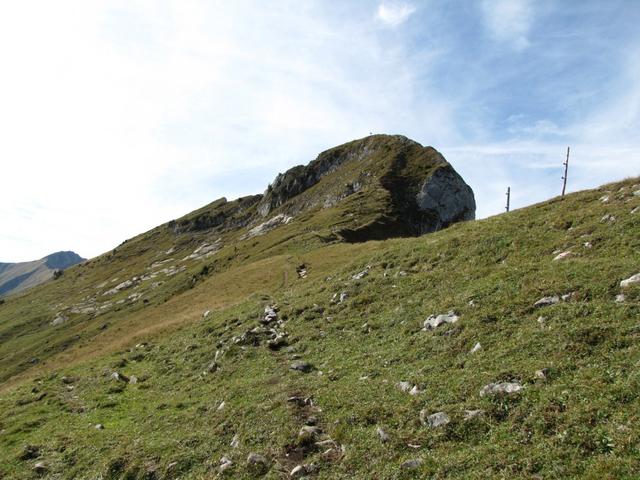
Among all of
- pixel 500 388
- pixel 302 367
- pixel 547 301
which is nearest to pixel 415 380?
pixel 500 388

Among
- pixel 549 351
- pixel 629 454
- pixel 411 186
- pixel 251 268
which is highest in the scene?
pixel 411 186

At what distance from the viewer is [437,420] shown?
13.8m

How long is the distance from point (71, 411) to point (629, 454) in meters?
30.4

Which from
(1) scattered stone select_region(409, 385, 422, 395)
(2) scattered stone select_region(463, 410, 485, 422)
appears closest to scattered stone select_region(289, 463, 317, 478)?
(1) scattered stone select_region(409, 385, 422, 395)

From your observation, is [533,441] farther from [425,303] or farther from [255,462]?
[425,303]

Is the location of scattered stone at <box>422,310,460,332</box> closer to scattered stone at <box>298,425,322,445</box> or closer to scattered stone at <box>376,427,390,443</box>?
scattered stone at <box>376,427,390,443</box>

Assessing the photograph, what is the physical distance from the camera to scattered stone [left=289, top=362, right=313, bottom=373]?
23.2 metres

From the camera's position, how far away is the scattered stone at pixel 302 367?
23.2m

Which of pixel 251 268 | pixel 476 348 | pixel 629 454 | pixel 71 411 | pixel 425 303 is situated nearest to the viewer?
pixel 629 454

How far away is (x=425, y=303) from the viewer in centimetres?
2530

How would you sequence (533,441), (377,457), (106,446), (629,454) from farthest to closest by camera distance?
1. (106,446)
2. (377,457)
3. (533,441)
4. (629,454)

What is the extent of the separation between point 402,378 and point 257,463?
650 centimetres

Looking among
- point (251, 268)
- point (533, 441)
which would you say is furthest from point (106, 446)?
point (251, 268)

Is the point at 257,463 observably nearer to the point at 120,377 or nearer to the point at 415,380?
the point at 415,380
